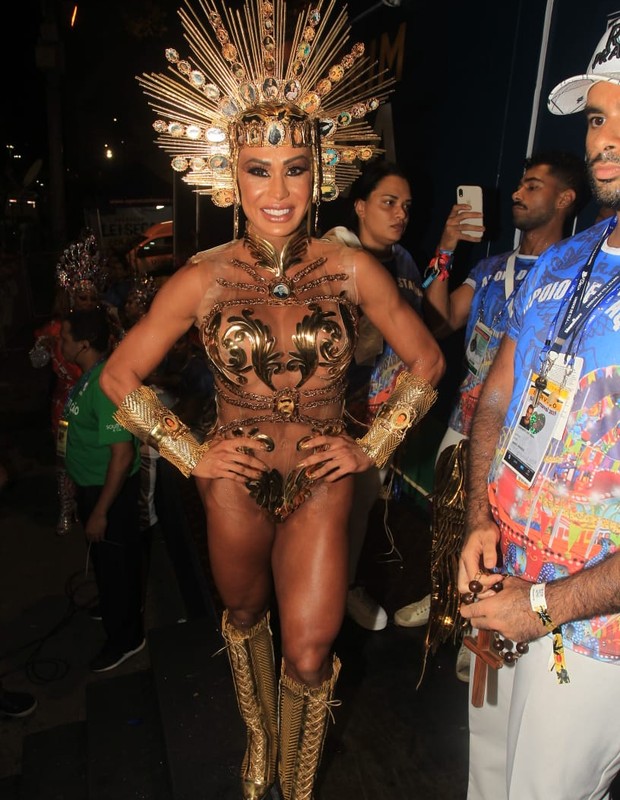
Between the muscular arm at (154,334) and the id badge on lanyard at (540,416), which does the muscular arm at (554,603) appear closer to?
the id badge on lanyard at (540,416)

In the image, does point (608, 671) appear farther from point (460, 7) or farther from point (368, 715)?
point (460, 7)

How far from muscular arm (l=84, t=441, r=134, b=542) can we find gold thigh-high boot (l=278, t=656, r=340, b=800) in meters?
1.59

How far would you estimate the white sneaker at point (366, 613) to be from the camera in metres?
3.38

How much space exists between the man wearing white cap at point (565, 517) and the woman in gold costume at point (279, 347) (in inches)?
20.8

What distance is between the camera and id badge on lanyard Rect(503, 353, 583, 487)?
1577mm

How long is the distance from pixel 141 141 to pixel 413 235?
18530 millimetres

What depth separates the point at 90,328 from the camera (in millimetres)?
3662

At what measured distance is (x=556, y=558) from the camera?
1621 millimetres

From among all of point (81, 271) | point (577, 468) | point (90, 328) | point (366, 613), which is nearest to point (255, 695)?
point (366, 613)

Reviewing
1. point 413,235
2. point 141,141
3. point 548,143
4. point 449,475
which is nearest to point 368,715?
point 449,475

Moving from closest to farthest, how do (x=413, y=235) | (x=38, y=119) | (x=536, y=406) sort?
(x=536, y=406) < (x=413, y=235) < (x=38, y=119)

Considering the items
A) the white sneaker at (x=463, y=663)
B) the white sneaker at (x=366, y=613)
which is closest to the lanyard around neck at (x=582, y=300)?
the white sneaker at (x=463, y=663)

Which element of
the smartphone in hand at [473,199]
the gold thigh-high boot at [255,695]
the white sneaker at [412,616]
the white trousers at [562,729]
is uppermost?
the smartphone in hand at [473,199]

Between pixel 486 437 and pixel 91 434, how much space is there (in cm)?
235
